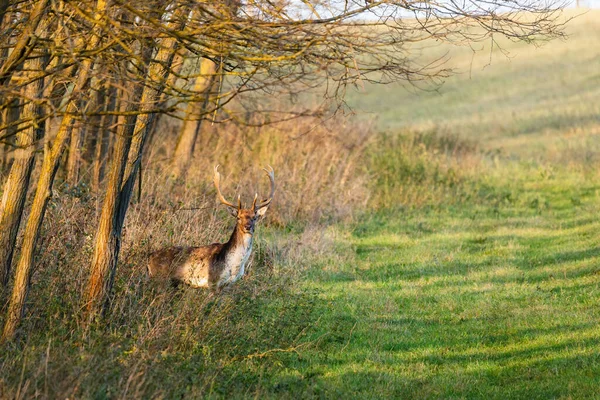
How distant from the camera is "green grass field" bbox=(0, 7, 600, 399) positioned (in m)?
7.44

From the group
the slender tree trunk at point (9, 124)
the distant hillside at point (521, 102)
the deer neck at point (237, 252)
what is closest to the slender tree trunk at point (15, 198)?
the slender tree trunk at point (9, 124)

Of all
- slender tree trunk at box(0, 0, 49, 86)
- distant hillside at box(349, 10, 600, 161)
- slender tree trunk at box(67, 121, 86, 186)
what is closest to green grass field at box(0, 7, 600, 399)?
slender tree trunk at box(0, 0, 49, 86)

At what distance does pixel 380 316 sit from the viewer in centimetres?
1116

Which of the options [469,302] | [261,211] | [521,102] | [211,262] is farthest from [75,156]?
[521,102]

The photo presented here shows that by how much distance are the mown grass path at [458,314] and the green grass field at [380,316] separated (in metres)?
0.03

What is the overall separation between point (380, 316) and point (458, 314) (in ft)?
3.25

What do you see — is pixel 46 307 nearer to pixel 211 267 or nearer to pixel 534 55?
pixel 211 267

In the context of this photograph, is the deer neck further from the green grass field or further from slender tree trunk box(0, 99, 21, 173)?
slender tree trunk box(0, 99, 21, 173)

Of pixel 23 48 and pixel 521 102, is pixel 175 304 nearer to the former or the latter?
pixel 23 48

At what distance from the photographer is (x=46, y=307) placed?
8531mm

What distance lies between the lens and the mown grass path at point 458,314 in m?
8.49

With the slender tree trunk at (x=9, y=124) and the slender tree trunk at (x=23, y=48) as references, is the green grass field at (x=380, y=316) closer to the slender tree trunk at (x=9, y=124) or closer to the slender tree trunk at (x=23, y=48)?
the slender tree trunk at (x=9, y=124)

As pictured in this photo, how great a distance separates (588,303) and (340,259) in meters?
4.04

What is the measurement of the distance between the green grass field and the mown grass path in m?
0.03
